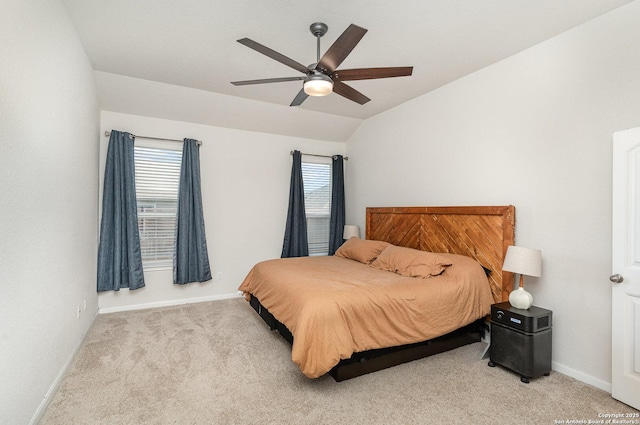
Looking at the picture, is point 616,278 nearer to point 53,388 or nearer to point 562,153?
point 562,153

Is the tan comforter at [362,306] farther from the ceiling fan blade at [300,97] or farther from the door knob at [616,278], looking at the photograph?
the ceiling fan blade at [300,97]

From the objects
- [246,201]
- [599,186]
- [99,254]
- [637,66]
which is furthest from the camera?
[246,201]

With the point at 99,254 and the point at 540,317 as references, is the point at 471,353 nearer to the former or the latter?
the point at 540,317

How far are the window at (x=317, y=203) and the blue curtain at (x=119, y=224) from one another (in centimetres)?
269

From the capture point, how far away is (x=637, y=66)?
233 cm

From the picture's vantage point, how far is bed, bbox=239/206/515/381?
2408mm

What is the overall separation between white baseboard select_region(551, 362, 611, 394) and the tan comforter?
69 cm

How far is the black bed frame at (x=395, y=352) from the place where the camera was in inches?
101

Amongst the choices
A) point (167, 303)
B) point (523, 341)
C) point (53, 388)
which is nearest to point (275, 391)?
point (53, 388)

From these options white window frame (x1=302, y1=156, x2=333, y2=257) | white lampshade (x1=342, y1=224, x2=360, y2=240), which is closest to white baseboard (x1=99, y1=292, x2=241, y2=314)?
white window frame (x1=302, y1=156, x2=333, y2=257)

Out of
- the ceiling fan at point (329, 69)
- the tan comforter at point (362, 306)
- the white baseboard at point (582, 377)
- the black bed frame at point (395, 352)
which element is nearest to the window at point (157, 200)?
the tan comforter at point (362, 306)

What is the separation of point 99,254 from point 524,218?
495 cm

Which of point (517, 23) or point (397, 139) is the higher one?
point (517, 23)

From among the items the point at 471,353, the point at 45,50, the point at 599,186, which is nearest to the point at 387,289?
the point at 471,353
